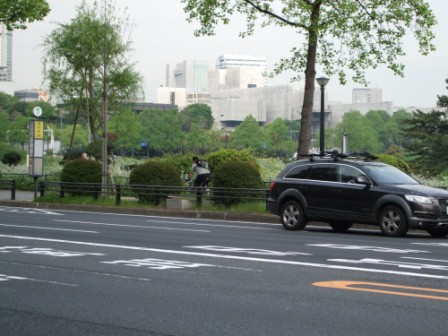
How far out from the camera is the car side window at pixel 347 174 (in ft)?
68.8

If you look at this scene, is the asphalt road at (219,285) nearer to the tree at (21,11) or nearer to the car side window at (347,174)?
the car side window at (347,174)

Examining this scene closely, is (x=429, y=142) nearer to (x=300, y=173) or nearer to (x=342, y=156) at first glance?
(x=342, y=156)

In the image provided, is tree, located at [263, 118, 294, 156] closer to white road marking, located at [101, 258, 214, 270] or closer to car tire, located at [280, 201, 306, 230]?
car tire, located at [280, 201, 306, 230]

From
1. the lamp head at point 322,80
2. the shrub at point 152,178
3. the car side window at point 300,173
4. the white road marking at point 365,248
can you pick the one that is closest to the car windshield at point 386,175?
the car side window at point 300,173

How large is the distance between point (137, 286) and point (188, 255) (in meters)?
3.89

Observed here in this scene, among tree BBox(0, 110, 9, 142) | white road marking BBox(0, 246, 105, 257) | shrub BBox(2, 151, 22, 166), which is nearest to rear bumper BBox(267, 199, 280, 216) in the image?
white road marking BBox(0, 246, 105, 257)

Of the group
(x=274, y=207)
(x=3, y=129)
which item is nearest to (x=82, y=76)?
(x=274, y=207)

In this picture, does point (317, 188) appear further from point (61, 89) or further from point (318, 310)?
point (61, 89)

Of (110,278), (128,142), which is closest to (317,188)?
(110,278)

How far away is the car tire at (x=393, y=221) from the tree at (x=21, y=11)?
23698mm

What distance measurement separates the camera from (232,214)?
27.2 meters

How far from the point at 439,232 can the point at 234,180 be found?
966cm

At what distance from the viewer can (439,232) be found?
20.5 metres

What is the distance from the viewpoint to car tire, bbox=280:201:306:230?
21.7m
